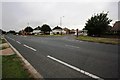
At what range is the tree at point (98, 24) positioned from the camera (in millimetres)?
47669

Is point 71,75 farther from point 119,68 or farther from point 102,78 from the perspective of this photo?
point 119,68

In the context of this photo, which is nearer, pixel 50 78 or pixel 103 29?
pixel 50 78

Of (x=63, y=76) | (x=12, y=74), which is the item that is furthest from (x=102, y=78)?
(x=12, y=74)

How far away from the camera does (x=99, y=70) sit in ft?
22.8

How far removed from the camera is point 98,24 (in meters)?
47.8

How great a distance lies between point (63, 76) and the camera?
20.6 ft

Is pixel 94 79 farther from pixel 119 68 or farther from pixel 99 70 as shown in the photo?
pixel 119 68

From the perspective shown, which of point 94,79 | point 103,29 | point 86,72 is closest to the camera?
point 94,79

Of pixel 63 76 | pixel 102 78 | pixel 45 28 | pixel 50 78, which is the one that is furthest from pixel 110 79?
pixel 45 28

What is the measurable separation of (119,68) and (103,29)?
137 ft

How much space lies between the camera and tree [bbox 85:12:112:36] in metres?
47.7

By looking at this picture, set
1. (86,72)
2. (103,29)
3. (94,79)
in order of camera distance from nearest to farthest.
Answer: (94,79) < (86,72) < (103,29)

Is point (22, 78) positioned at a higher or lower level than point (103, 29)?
lower

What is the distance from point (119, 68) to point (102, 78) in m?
1.79
